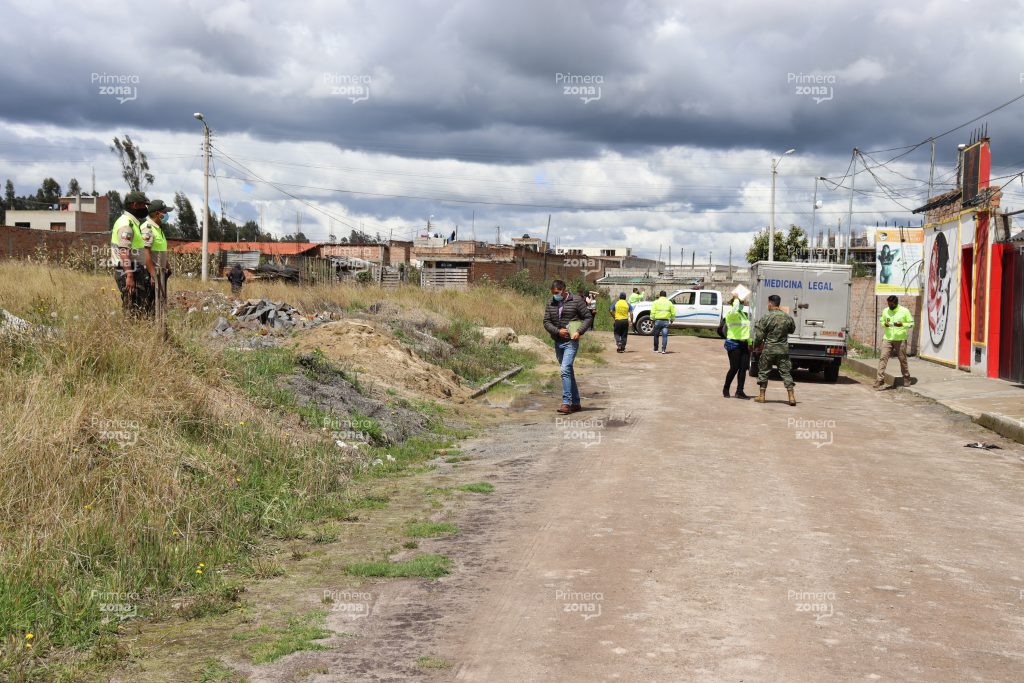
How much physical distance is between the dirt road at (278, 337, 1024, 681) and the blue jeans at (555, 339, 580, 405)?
8.80ft

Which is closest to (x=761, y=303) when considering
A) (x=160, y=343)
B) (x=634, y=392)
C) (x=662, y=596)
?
(x=634, y=392)

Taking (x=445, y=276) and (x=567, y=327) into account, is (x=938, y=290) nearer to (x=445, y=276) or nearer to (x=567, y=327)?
(x=567, y=327)

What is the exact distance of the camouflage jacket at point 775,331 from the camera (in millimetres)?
16016

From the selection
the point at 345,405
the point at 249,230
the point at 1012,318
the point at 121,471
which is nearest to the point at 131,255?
the point at 345,405

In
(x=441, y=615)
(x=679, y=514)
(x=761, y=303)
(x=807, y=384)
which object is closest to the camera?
(x=441, y=615)

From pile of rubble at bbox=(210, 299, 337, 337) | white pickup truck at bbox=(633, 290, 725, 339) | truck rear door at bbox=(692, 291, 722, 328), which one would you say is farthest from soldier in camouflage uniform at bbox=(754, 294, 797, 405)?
truck rear door at bbox=(692, 291, 722, 328)

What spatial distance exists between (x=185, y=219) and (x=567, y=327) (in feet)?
281

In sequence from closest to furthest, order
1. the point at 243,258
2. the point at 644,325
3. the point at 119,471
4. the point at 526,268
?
the point at 119,471, the point at 644,325, the point at 243,258, the point at 526,268

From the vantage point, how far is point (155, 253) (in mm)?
9914

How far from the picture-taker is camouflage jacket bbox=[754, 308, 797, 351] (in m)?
16.0

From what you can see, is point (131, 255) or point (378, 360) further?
point (378, 360)

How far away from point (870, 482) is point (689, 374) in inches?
497

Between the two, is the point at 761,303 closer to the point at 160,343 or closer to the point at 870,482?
the point at 870,482

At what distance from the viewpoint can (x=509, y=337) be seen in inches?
978
